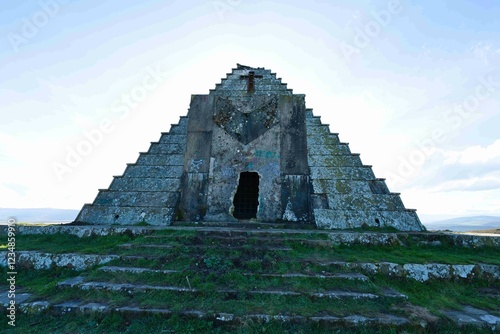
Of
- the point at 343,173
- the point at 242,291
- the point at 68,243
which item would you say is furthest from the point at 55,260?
the point at 343,173

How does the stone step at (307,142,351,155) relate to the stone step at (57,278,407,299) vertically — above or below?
above

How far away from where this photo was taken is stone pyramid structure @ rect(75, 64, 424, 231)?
9258 mm

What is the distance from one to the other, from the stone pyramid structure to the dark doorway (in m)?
0.04

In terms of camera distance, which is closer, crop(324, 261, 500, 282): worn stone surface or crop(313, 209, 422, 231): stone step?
crop(324, 261, 500, 282): worn stone surface

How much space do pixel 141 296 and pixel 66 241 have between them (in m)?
4.69

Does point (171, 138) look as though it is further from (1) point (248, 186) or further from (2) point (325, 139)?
(2) point (325, 139)

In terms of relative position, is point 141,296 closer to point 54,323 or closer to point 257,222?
point 54,323

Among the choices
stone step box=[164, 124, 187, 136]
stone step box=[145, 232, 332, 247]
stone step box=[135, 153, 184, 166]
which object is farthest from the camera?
stone step box=[164, 124, 187, 136]

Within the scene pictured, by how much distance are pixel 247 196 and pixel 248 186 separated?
1.33 feet

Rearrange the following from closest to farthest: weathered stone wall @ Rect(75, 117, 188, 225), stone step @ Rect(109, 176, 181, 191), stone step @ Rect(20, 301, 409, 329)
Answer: stone step @ Rect(20, 301, 409, 329), weathered stone wall @ Rect(75, 117, 188, 225), stone step @ Rect(109, 176, 181, 191)

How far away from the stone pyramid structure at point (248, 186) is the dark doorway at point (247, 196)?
0.13ft

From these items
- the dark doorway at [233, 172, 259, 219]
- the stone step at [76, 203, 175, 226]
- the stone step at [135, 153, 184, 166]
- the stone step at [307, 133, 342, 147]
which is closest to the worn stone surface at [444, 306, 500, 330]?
the dark doorway at [233, 172, 259, 219]

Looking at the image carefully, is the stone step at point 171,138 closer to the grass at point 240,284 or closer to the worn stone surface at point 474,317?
the grass at point 240,284

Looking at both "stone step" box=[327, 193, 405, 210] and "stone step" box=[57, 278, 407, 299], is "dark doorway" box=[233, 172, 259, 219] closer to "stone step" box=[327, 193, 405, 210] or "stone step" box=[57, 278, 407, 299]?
"stone step" box=[327, 193, 405, 210]
